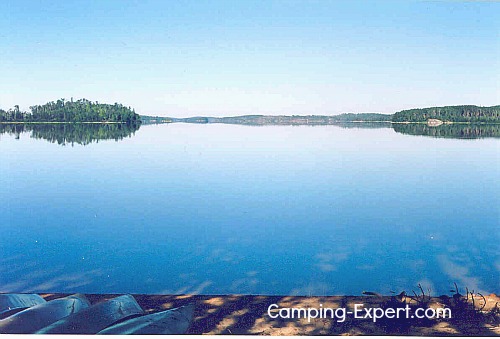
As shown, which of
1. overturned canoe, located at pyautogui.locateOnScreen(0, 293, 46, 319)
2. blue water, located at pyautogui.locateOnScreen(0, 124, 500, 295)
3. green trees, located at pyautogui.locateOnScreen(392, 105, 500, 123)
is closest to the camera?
overturned canoe, located at pyautogui.locateOnScreen(0, 293, 46, 319)

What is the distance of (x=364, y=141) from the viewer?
610 inches

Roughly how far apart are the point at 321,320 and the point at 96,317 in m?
1.83

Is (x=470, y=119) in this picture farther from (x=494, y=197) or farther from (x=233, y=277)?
(x=233, y=277)

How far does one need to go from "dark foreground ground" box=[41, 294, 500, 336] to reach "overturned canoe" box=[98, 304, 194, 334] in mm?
81

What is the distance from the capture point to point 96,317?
3502mm

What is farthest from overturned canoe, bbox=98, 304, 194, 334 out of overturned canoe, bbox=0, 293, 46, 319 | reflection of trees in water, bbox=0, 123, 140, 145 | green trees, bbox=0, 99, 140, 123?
reflection of trees in water, bbox=0, 123, 140, 145

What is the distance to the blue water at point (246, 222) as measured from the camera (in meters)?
5.11

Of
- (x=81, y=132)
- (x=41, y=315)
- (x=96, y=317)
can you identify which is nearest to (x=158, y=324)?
(x=96, y=317)

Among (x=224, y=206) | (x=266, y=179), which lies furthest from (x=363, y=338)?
(x=266, y=179)

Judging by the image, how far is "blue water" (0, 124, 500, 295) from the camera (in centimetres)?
511

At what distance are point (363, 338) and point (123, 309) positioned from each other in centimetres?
199

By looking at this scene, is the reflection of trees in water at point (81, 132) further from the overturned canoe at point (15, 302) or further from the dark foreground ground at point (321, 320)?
the dark foreground ground at point (321, 320)

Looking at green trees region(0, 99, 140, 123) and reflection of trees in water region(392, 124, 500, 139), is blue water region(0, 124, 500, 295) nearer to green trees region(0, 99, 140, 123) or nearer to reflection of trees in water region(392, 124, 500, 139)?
reflection of trees in water region(392, 124, 500, 139)

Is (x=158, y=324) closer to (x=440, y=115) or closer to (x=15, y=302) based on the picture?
(x=15, y=302)
